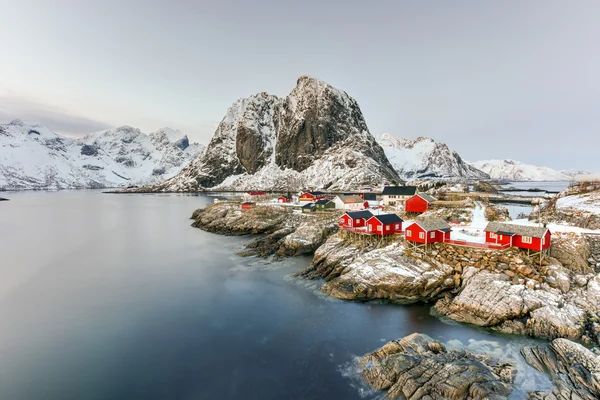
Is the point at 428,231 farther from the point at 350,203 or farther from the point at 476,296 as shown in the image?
the point at 350,203

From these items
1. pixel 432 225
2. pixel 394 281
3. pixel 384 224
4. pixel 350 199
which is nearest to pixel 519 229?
pixel 432 225

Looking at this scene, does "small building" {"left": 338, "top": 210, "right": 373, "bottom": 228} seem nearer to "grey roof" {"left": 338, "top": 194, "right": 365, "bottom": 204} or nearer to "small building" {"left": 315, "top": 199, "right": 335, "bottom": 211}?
"grey roof" {"left": 338, "top": 194, "right": 365, "bottom": 204}

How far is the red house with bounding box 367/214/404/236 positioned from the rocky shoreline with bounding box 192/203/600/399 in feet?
5.03

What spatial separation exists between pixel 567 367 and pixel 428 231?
54.1 ft

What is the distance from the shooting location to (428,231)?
1277 inches

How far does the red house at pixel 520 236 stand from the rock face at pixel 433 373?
618 inches

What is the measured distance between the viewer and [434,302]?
91.8ft

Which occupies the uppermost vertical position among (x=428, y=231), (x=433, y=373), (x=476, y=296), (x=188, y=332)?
(x=428, y=231)

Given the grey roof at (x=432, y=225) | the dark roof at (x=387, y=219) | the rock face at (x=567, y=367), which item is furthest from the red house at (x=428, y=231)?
the rock face at (x=567, y=367)

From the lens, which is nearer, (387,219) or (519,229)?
(519,229)

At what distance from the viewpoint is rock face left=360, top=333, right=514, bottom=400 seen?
1498 centimetres

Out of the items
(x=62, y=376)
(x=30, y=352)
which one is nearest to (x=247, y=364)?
(x=62, y=376)

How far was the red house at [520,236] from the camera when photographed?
2816cm

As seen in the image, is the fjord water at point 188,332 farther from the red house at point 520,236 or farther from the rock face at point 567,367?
the red house at point 520,236
